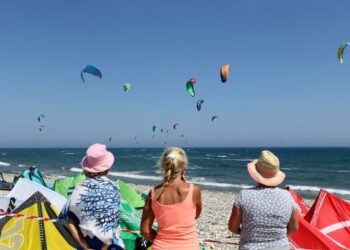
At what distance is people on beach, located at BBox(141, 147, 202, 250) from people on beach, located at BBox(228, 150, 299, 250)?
0.39m

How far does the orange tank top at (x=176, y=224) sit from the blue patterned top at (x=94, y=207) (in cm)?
36

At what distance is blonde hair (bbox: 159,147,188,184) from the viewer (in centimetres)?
284

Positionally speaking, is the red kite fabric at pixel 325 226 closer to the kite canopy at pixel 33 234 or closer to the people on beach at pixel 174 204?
the people on beach at pixel 174 204

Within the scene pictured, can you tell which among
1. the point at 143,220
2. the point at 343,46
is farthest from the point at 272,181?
the point at 343,46

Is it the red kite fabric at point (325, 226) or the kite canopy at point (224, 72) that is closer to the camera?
the red kite fabric at point (325, 226)

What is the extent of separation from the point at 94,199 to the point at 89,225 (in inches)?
8.2

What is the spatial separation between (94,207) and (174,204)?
599 millimetres

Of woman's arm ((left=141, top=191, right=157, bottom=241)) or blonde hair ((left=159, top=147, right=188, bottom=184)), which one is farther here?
woman's arm ((left=141, top=191, right=157, bottom=241))

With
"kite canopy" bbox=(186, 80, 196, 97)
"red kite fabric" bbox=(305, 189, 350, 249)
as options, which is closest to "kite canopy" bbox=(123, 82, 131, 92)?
"kite canopy" bbox=(186, 80, 196, 97)

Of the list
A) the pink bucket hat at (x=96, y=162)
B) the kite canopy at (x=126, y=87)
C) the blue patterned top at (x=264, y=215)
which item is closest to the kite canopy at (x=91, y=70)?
the kite canopy at (x=126, y=87)

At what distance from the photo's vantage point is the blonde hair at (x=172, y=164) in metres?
2.84

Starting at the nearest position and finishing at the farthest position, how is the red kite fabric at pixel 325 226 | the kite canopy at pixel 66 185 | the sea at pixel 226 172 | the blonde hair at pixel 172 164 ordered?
the blonde hair at pixel 172 164 → the red kite fabric at pixel 325 226 → the kite canopy at pixel 66 185 → the sea at pixel 226 172

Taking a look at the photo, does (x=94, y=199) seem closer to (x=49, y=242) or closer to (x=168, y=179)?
(x=168, y=179)

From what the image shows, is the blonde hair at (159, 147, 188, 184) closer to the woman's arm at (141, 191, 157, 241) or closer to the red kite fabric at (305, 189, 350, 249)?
the woman's arm at (141, 191, 157, 241)
